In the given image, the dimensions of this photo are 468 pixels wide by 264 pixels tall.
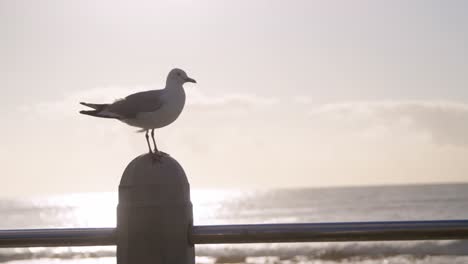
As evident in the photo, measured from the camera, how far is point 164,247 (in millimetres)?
2393

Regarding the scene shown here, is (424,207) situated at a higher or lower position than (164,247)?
higher

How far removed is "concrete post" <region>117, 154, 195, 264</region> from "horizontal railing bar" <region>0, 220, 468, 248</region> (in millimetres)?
50

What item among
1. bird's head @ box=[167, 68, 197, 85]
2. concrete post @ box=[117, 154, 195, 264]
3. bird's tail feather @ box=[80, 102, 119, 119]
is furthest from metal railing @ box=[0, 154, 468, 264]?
bird's head @ box=[167, 68, 197, 85]

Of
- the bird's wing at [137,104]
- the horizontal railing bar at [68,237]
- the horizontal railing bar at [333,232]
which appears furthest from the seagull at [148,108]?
the horizontal railing bar at [333,232]

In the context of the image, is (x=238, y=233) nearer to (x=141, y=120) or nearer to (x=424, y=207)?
(x=141, y=120)

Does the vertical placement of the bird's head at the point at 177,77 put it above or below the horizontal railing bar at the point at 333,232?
above

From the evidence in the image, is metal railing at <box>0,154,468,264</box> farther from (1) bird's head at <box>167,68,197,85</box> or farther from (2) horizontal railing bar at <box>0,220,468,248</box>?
(1) bird's head at <box>167,68,197,85</box>

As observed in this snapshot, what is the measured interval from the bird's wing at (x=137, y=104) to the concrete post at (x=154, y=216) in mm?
1637

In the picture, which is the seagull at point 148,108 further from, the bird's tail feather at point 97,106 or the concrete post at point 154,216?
the concrete post at point 154,216

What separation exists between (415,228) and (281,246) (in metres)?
34.8

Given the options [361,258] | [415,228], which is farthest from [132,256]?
[361,258]

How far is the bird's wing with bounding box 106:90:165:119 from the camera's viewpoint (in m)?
4.07

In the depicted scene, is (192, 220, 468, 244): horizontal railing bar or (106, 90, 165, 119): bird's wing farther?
(106, 90, 165, 119): bird's wing

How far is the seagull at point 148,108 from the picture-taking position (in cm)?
409
